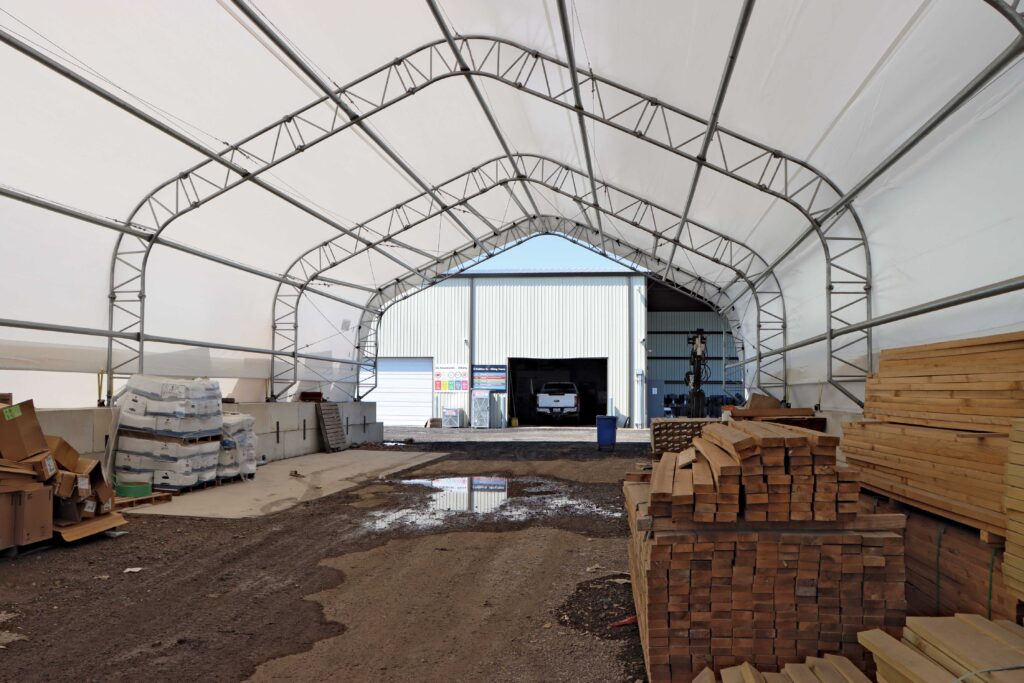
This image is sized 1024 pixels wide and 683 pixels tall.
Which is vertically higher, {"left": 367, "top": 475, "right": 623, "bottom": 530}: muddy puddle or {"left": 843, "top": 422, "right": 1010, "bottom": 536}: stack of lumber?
{"left": 843, "top": 422, "right": 1010, "bottom": 536}: stack of lumber

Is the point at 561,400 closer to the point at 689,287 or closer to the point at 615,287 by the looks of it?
the point at 615,287

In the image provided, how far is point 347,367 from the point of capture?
23.8 metres

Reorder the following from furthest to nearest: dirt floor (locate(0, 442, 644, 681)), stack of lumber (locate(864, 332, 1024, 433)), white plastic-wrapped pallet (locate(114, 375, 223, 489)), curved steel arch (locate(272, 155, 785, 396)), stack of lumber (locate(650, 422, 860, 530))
→ 1. curved steel arch (locate(272, 155, 785, 396))
2. white plastic-wrapped pallet (locate(114, 375, 223, 489))
3. stack of lumber (locate(864, 332, 1024, 433))
4. dirt floor (locate(0, 442, 644, 681))
5. stack of lumber (locate(650, 422, 860, 530))

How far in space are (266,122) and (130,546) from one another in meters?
8.00

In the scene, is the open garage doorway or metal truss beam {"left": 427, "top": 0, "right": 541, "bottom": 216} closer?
Answer: metal truss beam {"left": 427, "top": 0, "right": 541, "bottom": 216}

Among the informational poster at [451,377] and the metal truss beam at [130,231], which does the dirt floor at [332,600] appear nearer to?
the metal truss beam at [130,231]

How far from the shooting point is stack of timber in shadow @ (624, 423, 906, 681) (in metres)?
3.87

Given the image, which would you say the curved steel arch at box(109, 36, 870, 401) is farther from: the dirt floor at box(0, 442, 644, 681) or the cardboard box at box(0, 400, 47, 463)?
the dirt floor at box(0, 442, 644, 681)

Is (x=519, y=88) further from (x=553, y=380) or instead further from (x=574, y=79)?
(x=553, y=380)

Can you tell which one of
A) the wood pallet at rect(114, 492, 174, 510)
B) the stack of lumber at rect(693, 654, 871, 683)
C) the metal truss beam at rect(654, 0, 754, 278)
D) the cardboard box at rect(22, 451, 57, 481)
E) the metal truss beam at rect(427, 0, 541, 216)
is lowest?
the wood pallet at rect(114, 492, 174, 510)

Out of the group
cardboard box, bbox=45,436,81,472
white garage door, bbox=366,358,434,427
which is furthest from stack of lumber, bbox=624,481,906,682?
white garage door, bbox=366,358,434,427

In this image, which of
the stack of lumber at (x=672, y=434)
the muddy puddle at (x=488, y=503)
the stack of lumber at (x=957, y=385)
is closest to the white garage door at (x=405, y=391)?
the muddy puddle at (x=488, y=503)

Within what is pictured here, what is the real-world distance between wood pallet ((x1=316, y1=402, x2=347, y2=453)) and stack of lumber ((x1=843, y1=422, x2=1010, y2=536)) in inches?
650

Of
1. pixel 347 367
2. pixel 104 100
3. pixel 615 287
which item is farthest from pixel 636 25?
pixel 615 287
